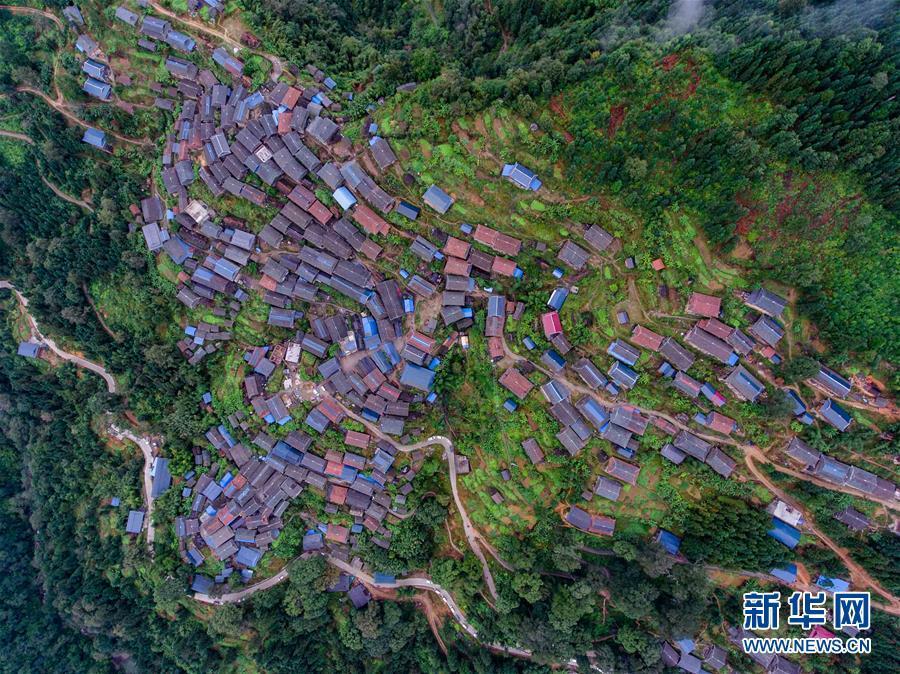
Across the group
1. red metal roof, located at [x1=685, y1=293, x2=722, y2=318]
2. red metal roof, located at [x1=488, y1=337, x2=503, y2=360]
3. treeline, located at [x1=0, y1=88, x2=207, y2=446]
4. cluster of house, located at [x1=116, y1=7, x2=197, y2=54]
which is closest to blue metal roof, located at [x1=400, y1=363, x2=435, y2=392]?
red metal roof, located at [x1=488, y1=337, x2=503, y2=360]

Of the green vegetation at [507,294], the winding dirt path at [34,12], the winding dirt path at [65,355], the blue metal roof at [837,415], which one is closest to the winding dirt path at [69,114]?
the green vegetation at [507,294]

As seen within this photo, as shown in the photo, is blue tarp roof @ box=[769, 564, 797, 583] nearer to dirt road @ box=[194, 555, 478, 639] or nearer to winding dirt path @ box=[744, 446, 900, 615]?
winding dirt path @ box=[744, 446, 900, 615]

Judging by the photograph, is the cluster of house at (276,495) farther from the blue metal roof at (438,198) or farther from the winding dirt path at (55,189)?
the winding dirt path at (55,189)

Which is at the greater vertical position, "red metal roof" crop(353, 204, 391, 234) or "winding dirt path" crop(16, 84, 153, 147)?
"red metal roof" crop(353, 204, 391, 234)

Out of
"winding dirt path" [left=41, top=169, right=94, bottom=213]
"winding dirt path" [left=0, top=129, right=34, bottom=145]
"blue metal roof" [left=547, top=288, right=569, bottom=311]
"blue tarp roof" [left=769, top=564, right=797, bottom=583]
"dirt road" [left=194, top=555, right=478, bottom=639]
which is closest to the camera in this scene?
"blue tarp roof" [left=769, top=564, right=797, bottom=583]

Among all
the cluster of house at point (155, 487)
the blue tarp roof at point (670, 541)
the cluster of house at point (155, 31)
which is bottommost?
the cluster of house at point (155, 487)

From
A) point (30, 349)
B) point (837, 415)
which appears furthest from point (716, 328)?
point (30, 349)

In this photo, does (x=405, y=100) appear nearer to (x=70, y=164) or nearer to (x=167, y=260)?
(x=167, y=260)

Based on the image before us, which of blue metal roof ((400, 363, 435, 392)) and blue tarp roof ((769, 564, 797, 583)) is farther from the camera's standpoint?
blue metal roof ((400, 363, 435, 392))

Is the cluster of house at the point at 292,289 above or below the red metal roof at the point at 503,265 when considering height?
below

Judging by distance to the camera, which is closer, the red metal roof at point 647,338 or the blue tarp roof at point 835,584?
the blue tarp roof at point 835,584
